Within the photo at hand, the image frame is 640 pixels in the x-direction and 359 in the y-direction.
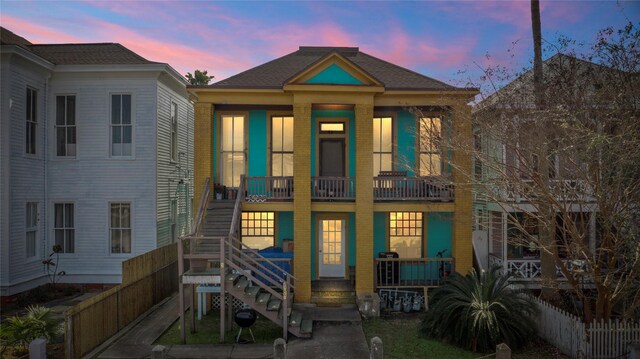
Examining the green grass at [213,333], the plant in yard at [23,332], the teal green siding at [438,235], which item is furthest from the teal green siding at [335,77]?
the plant in yard at [23,332]

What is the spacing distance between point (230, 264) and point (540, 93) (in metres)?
10.5

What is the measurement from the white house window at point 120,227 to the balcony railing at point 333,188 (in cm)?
834

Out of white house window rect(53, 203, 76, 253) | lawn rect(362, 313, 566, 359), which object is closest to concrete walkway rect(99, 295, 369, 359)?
lawn rect(362, 313, 566, 359)

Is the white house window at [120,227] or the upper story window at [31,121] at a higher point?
the upper story window at [31,121]

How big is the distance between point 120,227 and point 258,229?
6121mm

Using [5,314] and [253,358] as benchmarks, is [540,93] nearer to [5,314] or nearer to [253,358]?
[253,358]

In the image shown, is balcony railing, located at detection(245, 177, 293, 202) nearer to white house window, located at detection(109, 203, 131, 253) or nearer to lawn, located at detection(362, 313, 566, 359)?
lawn, located at detection(362, 313, 566, 359)

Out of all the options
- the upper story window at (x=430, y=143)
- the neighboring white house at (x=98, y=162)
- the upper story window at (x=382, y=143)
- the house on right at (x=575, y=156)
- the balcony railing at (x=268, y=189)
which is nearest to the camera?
the house on right at (x=575, y=156)

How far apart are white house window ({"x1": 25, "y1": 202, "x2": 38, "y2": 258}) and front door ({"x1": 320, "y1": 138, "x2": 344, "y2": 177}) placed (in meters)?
11.6

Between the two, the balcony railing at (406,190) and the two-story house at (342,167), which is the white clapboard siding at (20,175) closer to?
the two-story house at (342,167)

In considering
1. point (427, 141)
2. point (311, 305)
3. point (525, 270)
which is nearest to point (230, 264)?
point (311, 305)

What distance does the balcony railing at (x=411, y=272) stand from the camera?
1527 cm

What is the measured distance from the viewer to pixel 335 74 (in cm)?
1530

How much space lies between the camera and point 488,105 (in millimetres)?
14492
